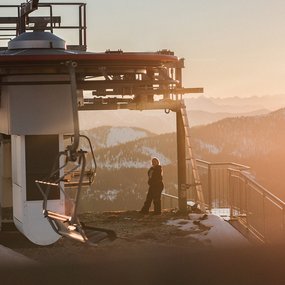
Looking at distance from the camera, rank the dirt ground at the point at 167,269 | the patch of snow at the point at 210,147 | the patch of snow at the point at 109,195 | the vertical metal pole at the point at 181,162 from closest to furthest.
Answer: the dirt ground at the point at 167,269, the vertical metal pole at the point at 181,162, the patch of snow at the point at 109,195, the patch of snow at the point at 210,147

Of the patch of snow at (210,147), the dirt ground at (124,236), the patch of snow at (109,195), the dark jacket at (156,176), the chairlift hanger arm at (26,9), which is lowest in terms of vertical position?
the patch of snow at (109,195)

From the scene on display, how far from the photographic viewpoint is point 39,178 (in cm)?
1498

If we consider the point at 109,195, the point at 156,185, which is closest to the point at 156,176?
the point at 156,185

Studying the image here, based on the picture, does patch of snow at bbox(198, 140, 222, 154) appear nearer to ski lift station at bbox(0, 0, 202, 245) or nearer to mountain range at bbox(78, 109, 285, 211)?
mountain range at bbox(78, 109, 285, 211)

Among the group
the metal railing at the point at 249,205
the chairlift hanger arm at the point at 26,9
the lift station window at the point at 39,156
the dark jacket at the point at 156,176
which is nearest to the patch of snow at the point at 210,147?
the chairlift hanger arm at the point at 26,9

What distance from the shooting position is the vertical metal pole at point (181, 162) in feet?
60.6

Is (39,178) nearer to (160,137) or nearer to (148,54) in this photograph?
(148,54)

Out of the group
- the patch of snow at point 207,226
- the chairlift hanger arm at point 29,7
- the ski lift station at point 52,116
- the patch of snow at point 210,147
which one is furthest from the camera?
the patch of snow at point 210,147

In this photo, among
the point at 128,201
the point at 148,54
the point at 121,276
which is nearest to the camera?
the point at 121,276

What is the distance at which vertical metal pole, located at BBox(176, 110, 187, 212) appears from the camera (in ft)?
60.6

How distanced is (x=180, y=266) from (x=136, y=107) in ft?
56.5

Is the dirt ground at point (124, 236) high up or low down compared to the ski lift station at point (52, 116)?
down

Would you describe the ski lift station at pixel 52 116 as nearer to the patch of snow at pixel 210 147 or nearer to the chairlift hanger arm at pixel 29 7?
the chairlift hanger arm at pixel 29 7

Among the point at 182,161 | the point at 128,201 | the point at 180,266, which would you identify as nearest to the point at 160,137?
the point at 128,201
